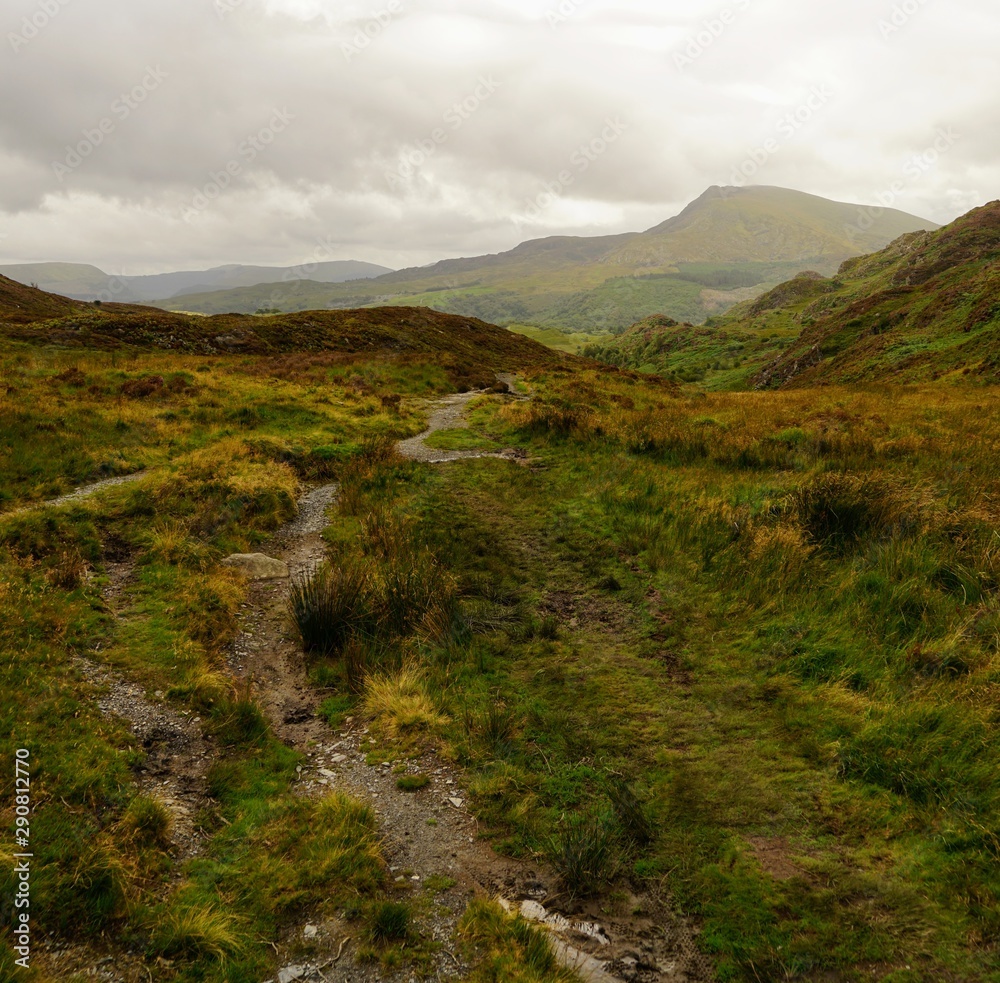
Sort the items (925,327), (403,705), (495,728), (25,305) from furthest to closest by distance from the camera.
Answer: (25,305), (925,327), (403,705), (495,728)

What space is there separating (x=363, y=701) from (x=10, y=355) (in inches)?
1185

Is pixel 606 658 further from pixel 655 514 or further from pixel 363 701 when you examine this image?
pixel 655 514

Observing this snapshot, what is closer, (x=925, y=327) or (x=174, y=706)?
(x=174, y=706)

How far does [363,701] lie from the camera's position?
7164 millimetres

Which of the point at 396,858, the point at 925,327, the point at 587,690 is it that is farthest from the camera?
the point at 925,327

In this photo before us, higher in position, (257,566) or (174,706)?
(257,566)

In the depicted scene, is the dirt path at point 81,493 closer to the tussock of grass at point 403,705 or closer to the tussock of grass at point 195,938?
the tussock of grass at point 403,705

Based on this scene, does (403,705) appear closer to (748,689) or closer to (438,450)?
(748,689)

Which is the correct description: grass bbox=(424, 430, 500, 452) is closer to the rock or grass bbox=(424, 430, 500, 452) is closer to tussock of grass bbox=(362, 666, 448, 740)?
the rock

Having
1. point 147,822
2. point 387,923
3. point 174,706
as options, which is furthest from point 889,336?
point 147,822

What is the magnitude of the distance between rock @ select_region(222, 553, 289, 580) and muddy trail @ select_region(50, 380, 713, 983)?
2.24 m

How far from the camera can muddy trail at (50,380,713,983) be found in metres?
4.07

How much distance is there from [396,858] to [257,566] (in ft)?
22.3

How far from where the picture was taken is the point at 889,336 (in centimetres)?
4103
